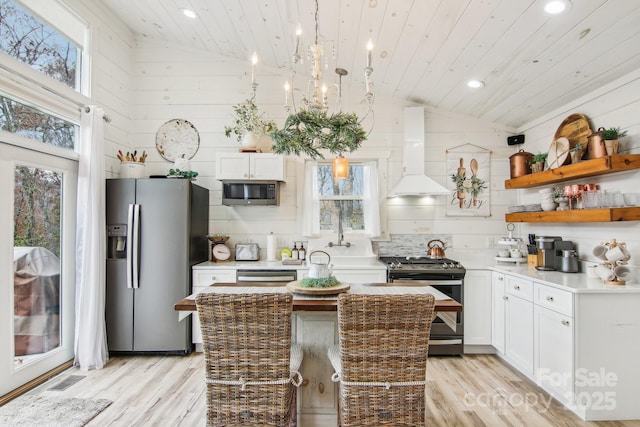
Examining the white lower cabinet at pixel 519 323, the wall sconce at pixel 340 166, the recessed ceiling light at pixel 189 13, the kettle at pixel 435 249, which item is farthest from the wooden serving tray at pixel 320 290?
the recessed ceiling light at pixel 189 13

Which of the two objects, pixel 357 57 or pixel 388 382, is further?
pixel 357 57

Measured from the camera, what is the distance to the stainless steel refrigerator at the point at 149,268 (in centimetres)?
352

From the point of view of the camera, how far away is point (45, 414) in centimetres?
244

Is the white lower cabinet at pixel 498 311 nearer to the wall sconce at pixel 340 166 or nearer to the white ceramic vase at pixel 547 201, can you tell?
the white ceramic vase at pixel 547 201

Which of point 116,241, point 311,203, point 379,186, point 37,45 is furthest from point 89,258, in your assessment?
point 379,186

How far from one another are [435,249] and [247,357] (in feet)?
9.33

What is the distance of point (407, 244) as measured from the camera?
4.23 metres

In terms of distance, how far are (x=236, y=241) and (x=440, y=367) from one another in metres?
2.64

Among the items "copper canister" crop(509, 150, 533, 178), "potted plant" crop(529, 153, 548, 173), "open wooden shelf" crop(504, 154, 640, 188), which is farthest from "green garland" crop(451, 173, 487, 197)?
"potted plant" crop(529, 153, 548, 173)

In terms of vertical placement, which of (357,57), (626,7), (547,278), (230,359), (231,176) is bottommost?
(230,359)

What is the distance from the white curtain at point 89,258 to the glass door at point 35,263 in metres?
0.14

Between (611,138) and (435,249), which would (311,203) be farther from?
(611,138)

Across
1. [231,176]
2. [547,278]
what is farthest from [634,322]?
[231,176]

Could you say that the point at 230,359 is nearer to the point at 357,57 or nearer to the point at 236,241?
the point at 236,241
